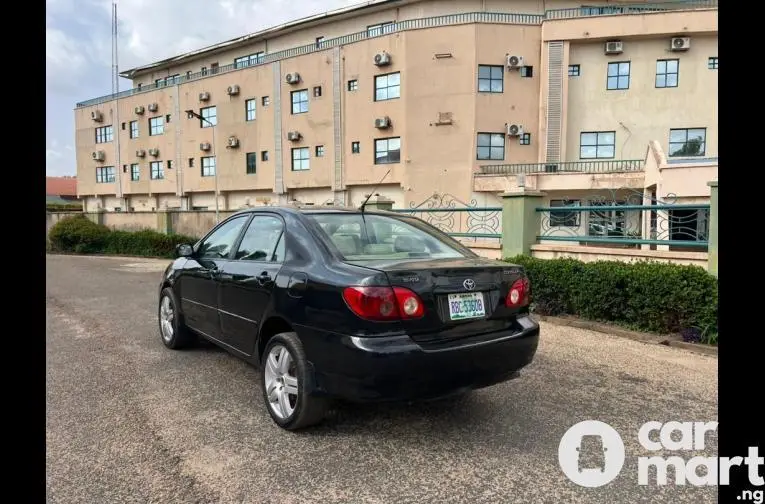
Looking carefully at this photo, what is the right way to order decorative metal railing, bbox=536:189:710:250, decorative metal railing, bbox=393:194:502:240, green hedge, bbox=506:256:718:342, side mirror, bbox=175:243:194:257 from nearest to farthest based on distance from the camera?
1. side mirror, bbox=175:243:194:257
2. green hedge, bbox=506:256:718:342
3. decorative metal railing, bbox=536:189:710:250
4. decorative metal railing, bbox=393:194:502:240

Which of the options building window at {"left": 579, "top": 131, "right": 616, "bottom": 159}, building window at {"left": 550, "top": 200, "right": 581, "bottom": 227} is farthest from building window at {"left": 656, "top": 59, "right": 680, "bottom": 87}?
building window at {"left": 550, "top": 200, "right": 581, "bottom": 227}

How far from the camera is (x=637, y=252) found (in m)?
6.84

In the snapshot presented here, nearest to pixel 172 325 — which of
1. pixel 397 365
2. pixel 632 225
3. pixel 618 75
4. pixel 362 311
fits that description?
pixel 362 311

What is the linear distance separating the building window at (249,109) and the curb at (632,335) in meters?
30.5

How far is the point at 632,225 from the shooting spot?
25.2 ft

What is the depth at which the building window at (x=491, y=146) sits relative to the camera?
85.0ft

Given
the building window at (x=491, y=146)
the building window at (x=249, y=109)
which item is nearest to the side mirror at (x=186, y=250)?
the building window at (x=491, y=146)

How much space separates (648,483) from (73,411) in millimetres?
3957

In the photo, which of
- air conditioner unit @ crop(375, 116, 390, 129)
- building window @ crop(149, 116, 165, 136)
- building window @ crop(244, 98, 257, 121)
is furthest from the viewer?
building window @ crop(149, 116, 165, 136)

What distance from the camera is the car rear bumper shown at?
9.59 ft

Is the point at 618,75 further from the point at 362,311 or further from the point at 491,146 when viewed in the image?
the point at 362,311

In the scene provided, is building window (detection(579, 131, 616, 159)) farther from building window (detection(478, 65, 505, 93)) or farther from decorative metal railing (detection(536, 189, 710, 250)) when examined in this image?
decorative metal railing (detection(536, 189, 710, 250))

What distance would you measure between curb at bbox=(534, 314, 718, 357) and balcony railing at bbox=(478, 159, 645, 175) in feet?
62.7
